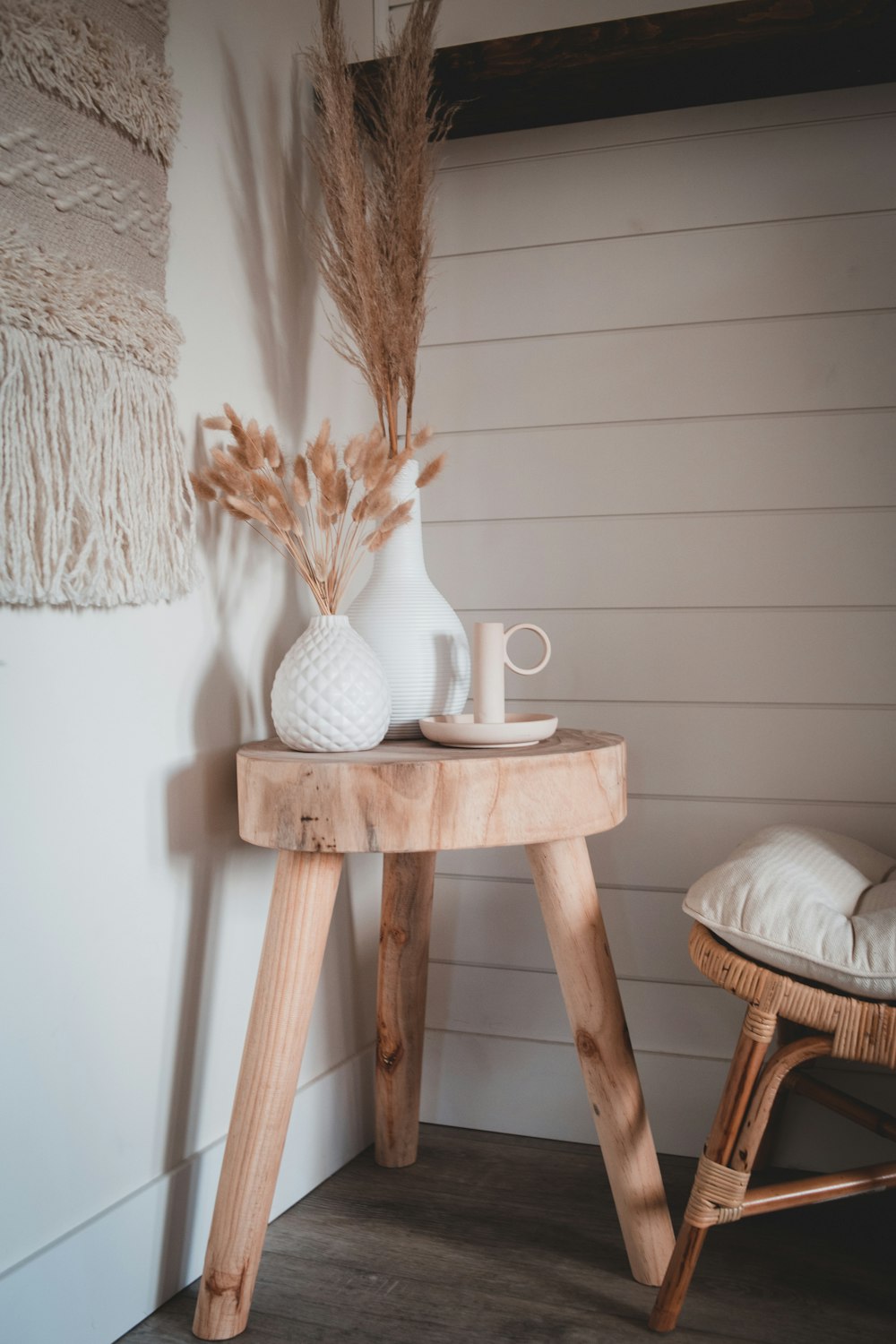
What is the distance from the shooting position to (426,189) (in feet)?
4.65

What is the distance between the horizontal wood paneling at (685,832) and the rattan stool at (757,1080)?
0.45 m

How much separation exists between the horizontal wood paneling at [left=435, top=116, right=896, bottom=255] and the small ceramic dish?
842 millimetres

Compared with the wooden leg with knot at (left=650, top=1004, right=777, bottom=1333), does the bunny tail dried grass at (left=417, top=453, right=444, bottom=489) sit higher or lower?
higher

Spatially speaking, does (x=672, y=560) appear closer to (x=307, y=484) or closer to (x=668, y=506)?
(x=668, y=506)

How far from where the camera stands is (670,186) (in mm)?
1568

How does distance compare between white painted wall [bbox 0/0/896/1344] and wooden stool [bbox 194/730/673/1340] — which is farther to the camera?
white painted wall [bbox 0/0/896/1344]

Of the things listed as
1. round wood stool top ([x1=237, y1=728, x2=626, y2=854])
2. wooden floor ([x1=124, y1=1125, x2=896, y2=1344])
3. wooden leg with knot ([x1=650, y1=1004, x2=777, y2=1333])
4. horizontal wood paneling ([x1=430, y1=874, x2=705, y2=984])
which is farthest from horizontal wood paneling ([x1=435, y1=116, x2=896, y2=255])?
wooden floor ([x1=124, y1=1125, x2=896, y2=1344])

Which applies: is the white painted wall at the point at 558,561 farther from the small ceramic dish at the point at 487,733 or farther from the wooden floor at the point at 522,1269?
the small ceramic dish at the point at 487,733

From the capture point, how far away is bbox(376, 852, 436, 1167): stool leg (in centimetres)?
148

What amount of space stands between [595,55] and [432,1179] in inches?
62.9

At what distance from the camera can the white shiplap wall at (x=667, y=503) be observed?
149 cm

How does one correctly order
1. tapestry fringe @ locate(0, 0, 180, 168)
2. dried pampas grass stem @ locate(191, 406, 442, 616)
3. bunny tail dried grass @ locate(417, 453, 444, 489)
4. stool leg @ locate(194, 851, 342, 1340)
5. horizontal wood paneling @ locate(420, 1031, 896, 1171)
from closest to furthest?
tapestry fringe @ locate(0, 0, 180, 168)
stool leg @ locate(194, 851, 342, 1340)
dried pampas grass stem @ locate(191, 406, 442, 616)
bunny tail dried grass @ locate(417, 453, 444, 489)
horizontal wood paneling @ locate(420, 1031, 896, 1171)

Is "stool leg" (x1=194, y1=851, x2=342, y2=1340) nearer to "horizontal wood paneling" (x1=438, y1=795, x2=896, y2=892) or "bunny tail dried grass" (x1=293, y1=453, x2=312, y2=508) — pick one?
"bunny tail dried grass" (x1=293, y1=453, x2=312, y2=508)

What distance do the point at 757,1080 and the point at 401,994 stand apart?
0.57m
